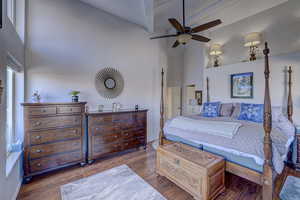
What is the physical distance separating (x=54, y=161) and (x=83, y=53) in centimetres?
237

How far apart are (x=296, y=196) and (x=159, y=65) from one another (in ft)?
14.1

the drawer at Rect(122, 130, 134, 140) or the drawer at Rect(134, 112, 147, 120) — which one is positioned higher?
the drawer at Rect(134, 112, 147, 120)

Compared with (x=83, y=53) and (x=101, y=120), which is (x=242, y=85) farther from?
(x=83, y=53)

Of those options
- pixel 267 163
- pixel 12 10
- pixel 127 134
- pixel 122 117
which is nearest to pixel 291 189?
pixel 267 163

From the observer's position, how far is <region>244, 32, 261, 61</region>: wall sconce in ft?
12.5

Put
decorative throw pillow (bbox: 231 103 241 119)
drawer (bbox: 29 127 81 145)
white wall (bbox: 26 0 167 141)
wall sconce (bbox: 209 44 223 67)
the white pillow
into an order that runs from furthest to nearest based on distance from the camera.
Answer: wall sconce (bbox: 209 44 223 67), decorative throw pillow (bbox: 231 103 241 119), the white pillow, white wall (bbox: 26 0 167 141), drawer (bbox: 29 127 81 145)

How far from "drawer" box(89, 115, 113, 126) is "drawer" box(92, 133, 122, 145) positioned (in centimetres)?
29

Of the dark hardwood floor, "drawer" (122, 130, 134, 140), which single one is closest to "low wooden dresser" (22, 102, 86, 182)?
the dark hardwood floor

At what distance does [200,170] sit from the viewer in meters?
1.88

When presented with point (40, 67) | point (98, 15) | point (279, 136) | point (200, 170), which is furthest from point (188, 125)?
Result: point (98, 15)

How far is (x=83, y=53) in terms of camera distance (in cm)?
333

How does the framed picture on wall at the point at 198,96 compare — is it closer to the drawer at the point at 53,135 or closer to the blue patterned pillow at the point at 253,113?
the blue patterned pillow at the point at 253,113

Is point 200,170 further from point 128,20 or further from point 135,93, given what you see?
point 128,20

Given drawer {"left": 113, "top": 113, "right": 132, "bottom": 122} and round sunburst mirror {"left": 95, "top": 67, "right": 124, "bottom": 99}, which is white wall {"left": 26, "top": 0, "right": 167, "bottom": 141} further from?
drawer {"left": 113, "top": 113, "right": 132, "bottom": 122}
